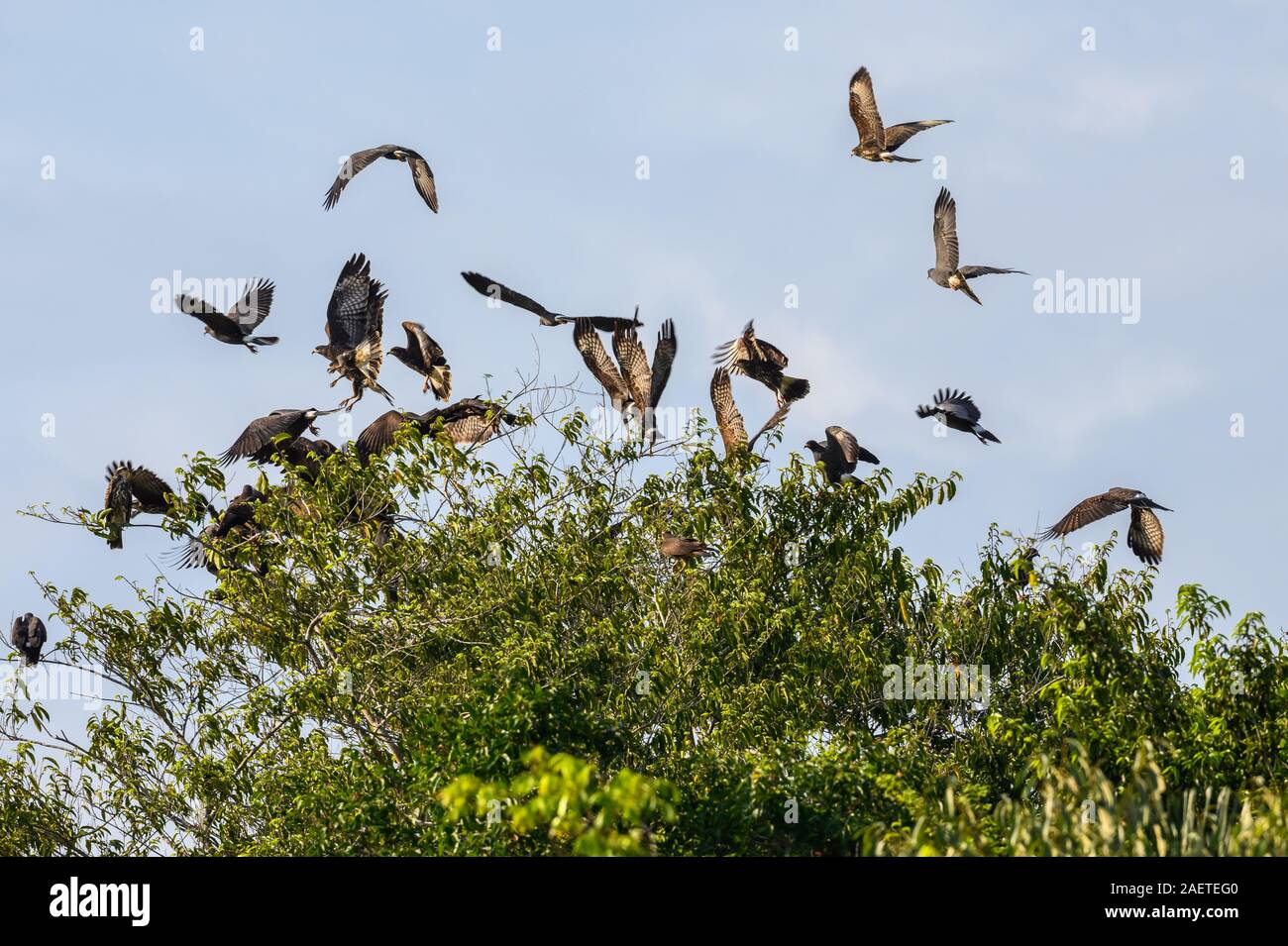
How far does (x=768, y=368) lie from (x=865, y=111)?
13.2 ft

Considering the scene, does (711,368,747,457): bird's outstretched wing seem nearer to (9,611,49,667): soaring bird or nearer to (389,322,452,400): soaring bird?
(389,322,452,400): soaring bird

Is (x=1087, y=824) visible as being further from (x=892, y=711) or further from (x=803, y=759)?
(x=892, y=711)

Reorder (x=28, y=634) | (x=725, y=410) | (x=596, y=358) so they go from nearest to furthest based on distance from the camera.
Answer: (x=28, y=634) < (x=596, y=358) < (x=725, y=410)

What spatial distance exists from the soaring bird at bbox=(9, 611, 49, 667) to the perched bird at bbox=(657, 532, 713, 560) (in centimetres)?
713

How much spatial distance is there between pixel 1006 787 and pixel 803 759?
4.36 metres

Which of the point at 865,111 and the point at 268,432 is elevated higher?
the point at 865,111

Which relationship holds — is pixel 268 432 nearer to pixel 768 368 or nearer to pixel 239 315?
pixel 239 315

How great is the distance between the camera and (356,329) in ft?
64.8

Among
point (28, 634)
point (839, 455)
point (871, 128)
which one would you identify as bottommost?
point (28, 634)

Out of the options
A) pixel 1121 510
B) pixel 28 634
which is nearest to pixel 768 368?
pixel 1121 510

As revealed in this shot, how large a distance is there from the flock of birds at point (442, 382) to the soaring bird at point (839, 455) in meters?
0.02

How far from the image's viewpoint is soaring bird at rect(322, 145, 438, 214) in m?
19.6

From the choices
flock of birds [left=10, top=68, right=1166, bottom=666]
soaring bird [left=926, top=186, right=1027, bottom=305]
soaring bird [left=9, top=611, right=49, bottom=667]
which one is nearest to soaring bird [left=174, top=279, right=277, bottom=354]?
flock of birds [left=10, top=68, right=1166, bottom=666]
